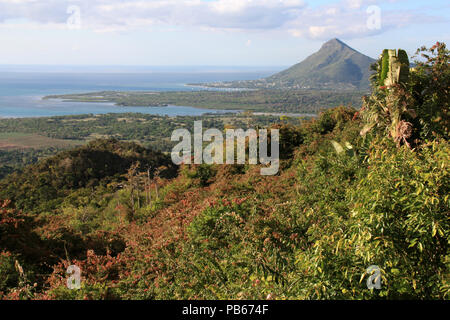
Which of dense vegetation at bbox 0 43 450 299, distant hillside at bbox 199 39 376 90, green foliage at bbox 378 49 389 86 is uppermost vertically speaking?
distant hillside at bbox 199 39 376 90

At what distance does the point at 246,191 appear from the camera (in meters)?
8.88


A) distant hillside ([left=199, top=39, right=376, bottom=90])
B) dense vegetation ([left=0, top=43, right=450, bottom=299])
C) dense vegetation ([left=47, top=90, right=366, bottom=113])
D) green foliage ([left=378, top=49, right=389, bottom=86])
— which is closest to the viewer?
dense vegetation ([left=0, top=43, right=450, bottom=299])

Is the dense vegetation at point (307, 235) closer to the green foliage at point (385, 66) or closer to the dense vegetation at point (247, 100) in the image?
the green foliage at point (385, 66)

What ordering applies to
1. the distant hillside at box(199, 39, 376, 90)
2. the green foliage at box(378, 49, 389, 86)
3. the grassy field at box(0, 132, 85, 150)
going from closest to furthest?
the green foliage at box(378, 49, 389, 86) < the grassy field at box(0, 132, 85, 150) < the distant hillside at box(199, 39, 376, 90)

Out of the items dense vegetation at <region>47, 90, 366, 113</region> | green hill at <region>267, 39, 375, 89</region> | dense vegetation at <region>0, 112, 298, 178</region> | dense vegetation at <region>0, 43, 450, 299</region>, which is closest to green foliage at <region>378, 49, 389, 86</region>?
dense vegetation at <region>0, 43, 450, 299</region>

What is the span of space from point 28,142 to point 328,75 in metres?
142

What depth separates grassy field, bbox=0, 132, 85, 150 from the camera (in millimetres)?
53594

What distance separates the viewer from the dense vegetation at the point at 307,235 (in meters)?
2.80

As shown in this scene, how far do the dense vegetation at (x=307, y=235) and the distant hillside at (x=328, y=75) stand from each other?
142 metres

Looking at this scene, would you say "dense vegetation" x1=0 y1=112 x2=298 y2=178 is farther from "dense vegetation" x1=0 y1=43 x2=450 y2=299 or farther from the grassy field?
"dense vegetation" x1=0 y1=43 x2=450 y2=299

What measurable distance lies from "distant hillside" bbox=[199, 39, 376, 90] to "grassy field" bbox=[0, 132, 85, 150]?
109 m

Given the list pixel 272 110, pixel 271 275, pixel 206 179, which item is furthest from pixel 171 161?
pixel 272 110

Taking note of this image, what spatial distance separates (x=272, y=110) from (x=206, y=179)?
7550 cm

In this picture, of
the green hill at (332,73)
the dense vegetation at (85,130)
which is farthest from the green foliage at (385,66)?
the green hill at (332,73)
